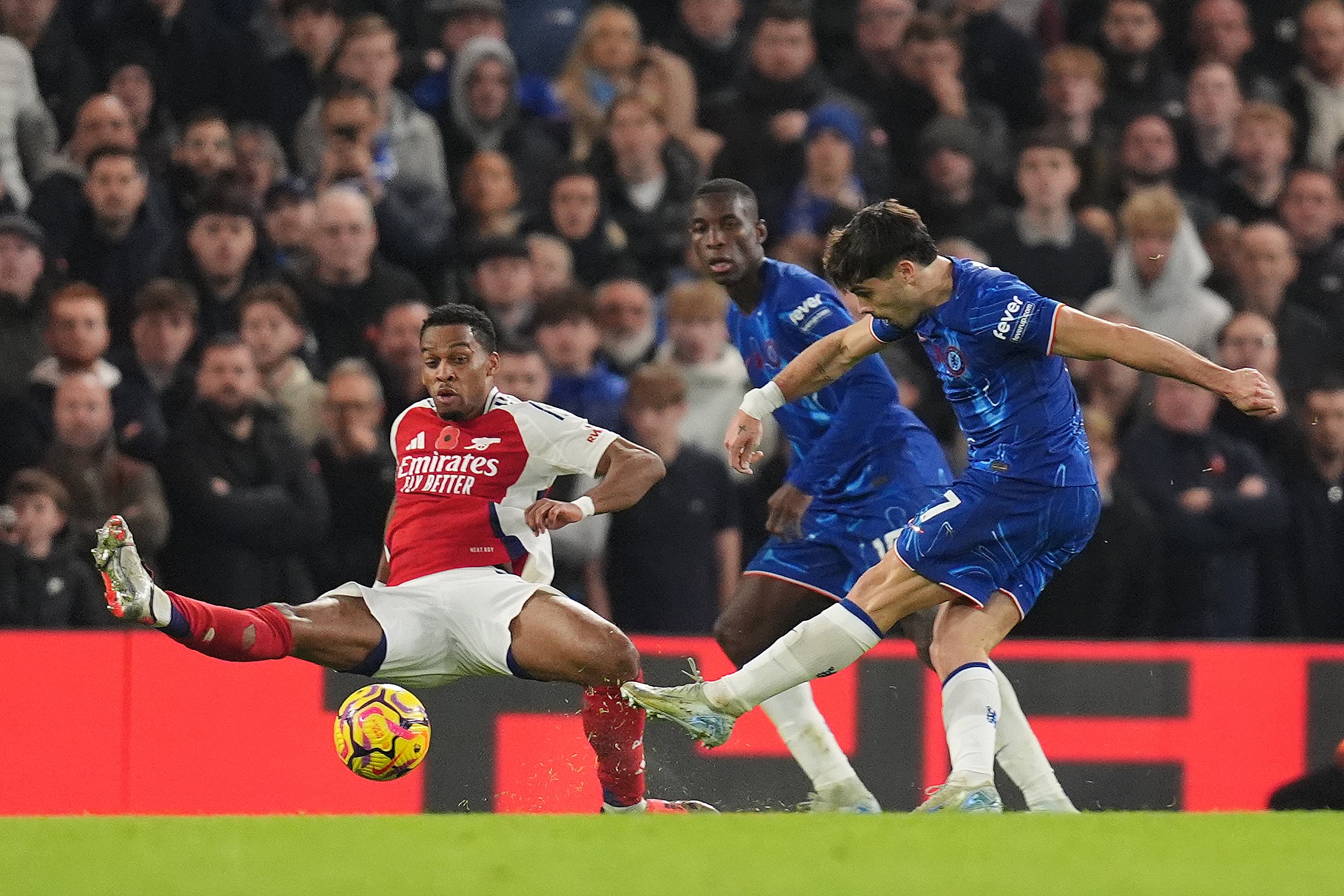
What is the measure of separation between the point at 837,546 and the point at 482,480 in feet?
4.24

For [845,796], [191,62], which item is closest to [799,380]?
[845,796]

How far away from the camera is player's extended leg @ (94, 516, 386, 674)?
629 cm

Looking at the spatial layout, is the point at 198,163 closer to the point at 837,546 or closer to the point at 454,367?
the point at 454,367

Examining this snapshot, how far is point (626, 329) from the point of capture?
986cm

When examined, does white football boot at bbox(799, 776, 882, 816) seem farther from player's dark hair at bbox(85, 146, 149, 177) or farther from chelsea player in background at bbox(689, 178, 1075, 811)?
player's dark hair at bbox(85, 146, 149, 177)

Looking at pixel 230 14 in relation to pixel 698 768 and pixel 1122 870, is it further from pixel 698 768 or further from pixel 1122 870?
pixel 1122 870

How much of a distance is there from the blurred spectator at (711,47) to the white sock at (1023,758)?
18.5ft

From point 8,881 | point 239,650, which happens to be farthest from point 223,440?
point 8,881

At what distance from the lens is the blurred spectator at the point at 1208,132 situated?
453 inches

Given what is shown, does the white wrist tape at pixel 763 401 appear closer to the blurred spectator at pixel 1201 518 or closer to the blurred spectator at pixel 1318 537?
the blurred spectator at pixel 1201 518

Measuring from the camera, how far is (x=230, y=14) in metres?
11.4

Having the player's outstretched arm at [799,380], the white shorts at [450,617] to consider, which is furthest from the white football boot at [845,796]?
the player's outstretched arm at [799,380]

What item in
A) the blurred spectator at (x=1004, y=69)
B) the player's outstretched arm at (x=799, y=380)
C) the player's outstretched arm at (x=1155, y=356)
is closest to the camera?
the player's outstretched arm at (x=1155, y=356)

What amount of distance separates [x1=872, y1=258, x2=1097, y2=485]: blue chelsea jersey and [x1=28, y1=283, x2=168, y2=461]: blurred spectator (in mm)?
4166
